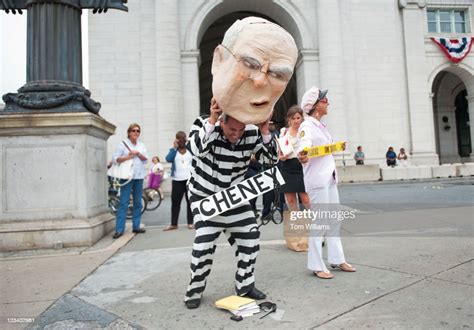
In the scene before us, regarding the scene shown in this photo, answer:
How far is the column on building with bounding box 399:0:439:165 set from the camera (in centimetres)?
1998

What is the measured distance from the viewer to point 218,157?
9.23 ft

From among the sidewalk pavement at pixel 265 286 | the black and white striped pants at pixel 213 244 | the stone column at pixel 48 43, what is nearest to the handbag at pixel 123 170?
the sidewalk pavement at pixel 265 286

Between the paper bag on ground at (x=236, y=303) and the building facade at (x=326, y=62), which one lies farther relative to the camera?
the building facade at (x=326, y=62)

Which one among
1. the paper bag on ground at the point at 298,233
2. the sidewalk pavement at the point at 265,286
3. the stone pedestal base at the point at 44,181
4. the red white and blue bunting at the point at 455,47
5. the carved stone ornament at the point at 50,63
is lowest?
the sidewalk pavement at the point at 265,286

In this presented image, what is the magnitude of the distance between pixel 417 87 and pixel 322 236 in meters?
19.8

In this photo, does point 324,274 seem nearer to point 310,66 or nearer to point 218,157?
point 218,157

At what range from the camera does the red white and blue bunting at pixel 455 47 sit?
2091cm

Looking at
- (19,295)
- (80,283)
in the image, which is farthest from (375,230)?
(19,295)

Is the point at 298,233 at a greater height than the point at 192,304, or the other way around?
the point at 298,233

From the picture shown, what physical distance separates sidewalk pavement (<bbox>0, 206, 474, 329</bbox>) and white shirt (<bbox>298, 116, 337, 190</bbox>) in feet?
3.02

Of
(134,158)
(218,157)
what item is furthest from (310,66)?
(218,157)

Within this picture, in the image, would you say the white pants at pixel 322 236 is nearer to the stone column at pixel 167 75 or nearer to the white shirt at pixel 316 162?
the white shirt at pixel 316 162

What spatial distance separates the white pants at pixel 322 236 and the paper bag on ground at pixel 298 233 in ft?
3.14

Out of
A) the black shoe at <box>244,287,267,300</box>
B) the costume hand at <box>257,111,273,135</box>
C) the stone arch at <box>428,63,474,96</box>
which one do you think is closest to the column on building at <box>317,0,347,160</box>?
the stone arch at <box>428,63,474,96</box>
